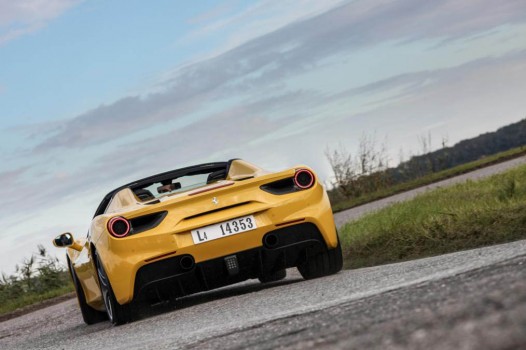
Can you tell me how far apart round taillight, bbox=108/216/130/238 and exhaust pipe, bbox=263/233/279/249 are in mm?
1123

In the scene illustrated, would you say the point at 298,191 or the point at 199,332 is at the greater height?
the point at 298,191

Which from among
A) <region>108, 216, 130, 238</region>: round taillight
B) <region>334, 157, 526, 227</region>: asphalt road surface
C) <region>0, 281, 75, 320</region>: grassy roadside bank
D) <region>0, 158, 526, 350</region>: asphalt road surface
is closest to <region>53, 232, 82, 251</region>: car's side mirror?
<region>0, 158, 526, 350</region>: asphalt road surface

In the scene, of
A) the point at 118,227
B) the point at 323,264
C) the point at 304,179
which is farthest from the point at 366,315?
the point at 323,264

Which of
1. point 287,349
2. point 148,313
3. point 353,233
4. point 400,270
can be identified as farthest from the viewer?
point 353,233

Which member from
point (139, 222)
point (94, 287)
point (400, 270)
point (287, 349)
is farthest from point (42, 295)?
point (287, 349)

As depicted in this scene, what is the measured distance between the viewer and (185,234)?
26.8 ft

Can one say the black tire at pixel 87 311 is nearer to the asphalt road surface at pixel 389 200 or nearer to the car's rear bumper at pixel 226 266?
the car's rear bumper at pixel 226 266

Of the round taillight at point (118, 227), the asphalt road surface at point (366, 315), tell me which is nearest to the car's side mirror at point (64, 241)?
the asphalt road surface at point (366, 315)

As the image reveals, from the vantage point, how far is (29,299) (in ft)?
61.4

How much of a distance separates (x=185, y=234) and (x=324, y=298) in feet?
6.65

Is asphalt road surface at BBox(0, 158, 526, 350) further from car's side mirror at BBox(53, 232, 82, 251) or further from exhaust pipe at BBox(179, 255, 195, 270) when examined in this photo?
car's side mirror at BBox(53, 232, 82, 251)

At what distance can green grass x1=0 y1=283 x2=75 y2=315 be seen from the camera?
18.2 m

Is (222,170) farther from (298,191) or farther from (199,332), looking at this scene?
(199,332)

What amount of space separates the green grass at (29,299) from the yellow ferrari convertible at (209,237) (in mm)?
9883
